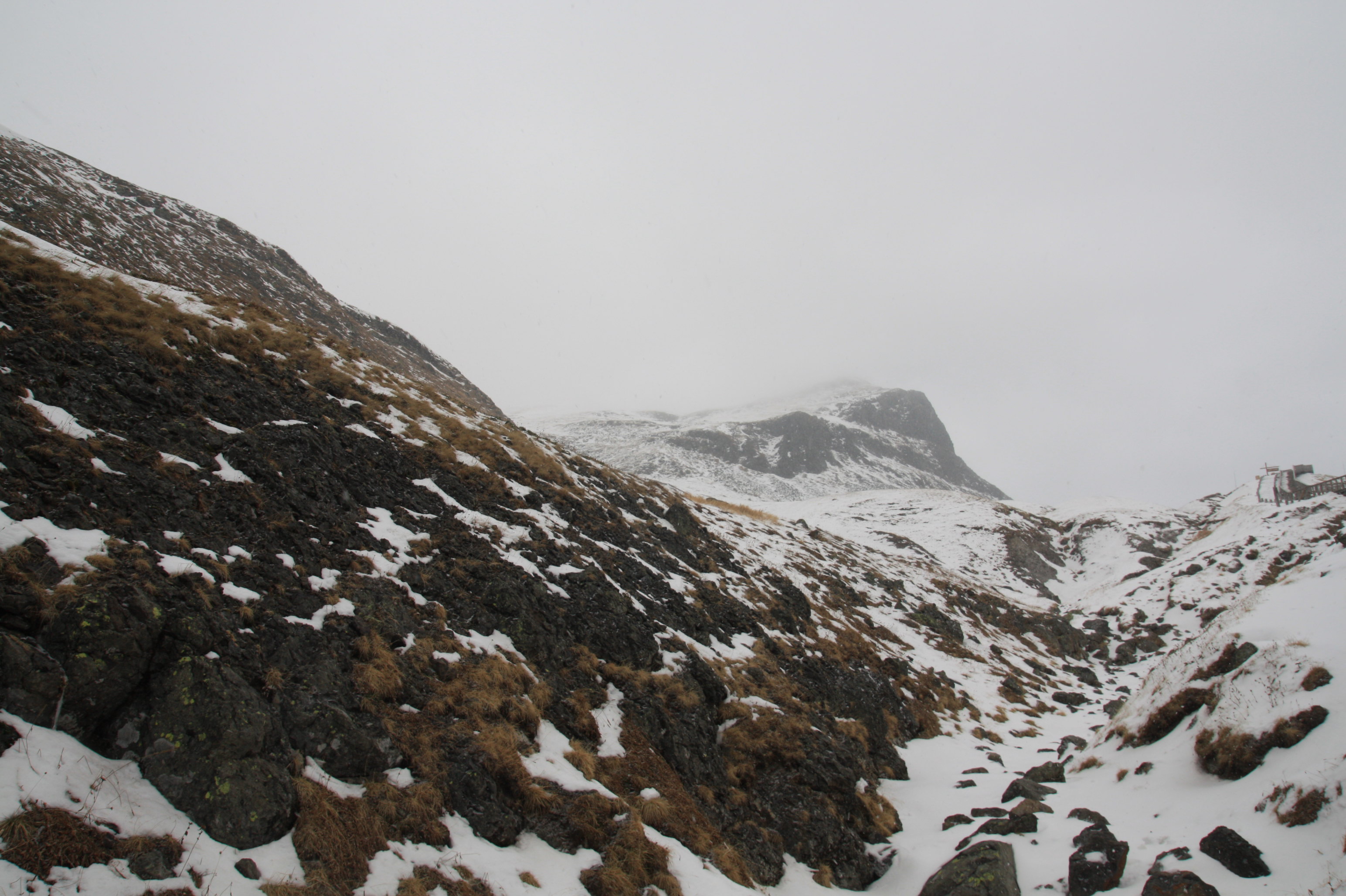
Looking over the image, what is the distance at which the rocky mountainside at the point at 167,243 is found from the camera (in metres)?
27.5

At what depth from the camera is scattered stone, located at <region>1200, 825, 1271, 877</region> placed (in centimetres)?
705

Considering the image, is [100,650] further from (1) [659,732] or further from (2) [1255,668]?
(2) [1255,668]

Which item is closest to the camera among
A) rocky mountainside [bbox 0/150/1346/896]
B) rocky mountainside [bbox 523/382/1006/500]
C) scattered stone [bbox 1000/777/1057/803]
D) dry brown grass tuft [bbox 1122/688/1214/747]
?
rocky mountainside [bbox 0/150/1346/896]

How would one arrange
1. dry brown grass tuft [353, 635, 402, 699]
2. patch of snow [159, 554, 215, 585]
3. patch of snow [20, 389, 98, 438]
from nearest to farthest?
patch of snow [159, 554, 215, 585]
dry brown grass tuft [353, 635, 402, 699]
patch of snow [20, 389, 98, 438]

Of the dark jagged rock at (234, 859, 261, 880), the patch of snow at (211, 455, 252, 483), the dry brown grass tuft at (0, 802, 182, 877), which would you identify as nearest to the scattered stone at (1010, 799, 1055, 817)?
the dark jagged rock at (234, 859, 261, 880)

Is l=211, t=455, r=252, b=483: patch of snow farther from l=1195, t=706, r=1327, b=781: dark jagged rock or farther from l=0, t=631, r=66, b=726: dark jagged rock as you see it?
l=1195, t=706, r=1327, b=781: dark jagged rock

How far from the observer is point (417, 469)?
15906mm

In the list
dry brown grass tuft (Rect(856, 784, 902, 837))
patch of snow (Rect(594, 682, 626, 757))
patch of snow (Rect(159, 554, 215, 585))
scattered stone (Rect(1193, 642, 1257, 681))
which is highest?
scattered stone (Rect(1193, 642, 1257, 681))

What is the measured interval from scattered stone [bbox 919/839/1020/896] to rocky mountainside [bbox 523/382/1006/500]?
3467 inches

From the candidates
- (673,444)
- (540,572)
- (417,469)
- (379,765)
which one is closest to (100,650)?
(379,765)

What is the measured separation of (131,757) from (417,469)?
10588mm

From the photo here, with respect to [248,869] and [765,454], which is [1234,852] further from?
[765,454]

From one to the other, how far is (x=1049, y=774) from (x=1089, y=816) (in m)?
4.01

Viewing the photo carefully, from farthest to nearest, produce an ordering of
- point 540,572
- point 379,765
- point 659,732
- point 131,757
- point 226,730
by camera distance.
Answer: point 540,572
point 659,732
point 379,765
point 226,730
point 131,757
